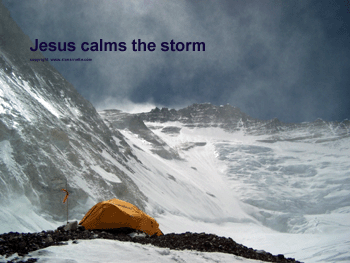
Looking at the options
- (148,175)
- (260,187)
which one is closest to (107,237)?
(148,175)

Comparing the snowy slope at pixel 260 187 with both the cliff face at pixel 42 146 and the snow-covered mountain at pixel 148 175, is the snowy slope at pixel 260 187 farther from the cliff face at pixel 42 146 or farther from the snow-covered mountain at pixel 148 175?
the cliff face at pixel 42 146

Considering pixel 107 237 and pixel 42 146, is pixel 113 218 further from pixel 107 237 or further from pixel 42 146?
pixel 42 146

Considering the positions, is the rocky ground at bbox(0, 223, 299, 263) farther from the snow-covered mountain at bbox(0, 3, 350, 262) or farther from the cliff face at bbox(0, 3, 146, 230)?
the cliff face at bbox(0, 3, 146, 230)

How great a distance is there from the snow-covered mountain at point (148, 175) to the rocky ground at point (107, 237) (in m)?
8.90

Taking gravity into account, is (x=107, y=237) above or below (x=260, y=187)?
below

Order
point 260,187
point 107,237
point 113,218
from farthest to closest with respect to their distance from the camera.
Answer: point 260,187 < point 113,218 < point 107,237

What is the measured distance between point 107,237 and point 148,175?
148ft

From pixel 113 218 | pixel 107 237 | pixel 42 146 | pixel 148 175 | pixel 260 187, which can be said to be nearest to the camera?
pixel 107 237

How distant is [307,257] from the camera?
27938mm

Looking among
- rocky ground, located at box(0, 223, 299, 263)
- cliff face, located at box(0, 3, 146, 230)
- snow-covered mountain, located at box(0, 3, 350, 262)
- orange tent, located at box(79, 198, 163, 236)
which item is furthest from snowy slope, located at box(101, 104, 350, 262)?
orange tent, located at box(79, 198, 163, 236)

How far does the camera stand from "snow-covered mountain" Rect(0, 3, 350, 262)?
74.7ft

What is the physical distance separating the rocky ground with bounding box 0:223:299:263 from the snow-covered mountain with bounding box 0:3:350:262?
8905 millimetres

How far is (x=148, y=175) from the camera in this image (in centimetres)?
5428

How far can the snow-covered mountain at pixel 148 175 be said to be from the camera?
74.7 feet
